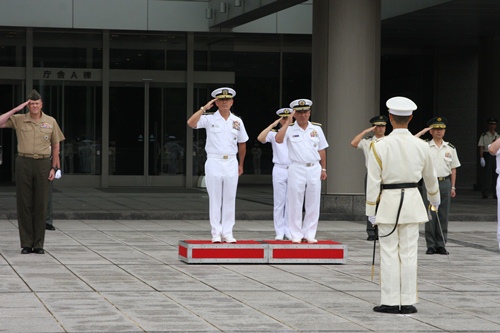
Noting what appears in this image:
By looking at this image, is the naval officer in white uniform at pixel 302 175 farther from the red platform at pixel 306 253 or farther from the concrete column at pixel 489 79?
the concrete column at pixel 489 79

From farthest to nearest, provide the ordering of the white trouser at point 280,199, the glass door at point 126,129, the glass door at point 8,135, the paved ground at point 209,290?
the glass door at point 126,129, the glass door at point 8,135, the white trouser at point 280,199, the paved ground at point 209,290

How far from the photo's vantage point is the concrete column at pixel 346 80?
1925 centimetres

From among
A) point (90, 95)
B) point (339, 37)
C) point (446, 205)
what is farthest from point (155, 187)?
point (446, 205)

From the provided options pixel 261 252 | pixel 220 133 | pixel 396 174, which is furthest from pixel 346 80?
pixel 396 174

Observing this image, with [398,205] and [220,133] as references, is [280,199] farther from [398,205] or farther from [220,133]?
[398,205]

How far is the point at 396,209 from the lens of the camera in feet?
29.2

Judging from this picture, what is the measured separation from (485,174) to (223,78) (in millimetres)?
8029

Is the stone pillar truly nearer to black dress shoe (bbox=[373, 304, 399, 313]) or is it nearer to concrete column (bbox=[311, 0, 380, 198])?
concrete column (bbox=[311, 0, 380, 198])

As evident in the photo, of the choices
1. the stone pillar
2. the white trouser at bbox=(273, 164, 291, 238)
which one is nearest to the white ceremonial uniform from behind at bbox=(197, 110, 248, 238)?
the white trouser at bbox=(273, 164, 291, 238)

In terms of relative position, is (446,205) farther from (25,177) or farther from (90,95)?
(90,95)

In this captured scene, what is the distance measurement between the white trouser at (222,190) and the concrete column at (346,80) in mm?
6802

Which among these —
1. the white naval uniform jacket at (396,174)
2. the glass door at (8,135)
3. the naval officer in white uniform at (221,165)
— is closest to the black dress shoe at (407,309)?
the white naval uniform jacket at (396,174)

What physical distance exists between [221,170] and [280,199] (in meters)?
2.32

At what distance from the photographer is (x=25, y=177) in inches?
510
